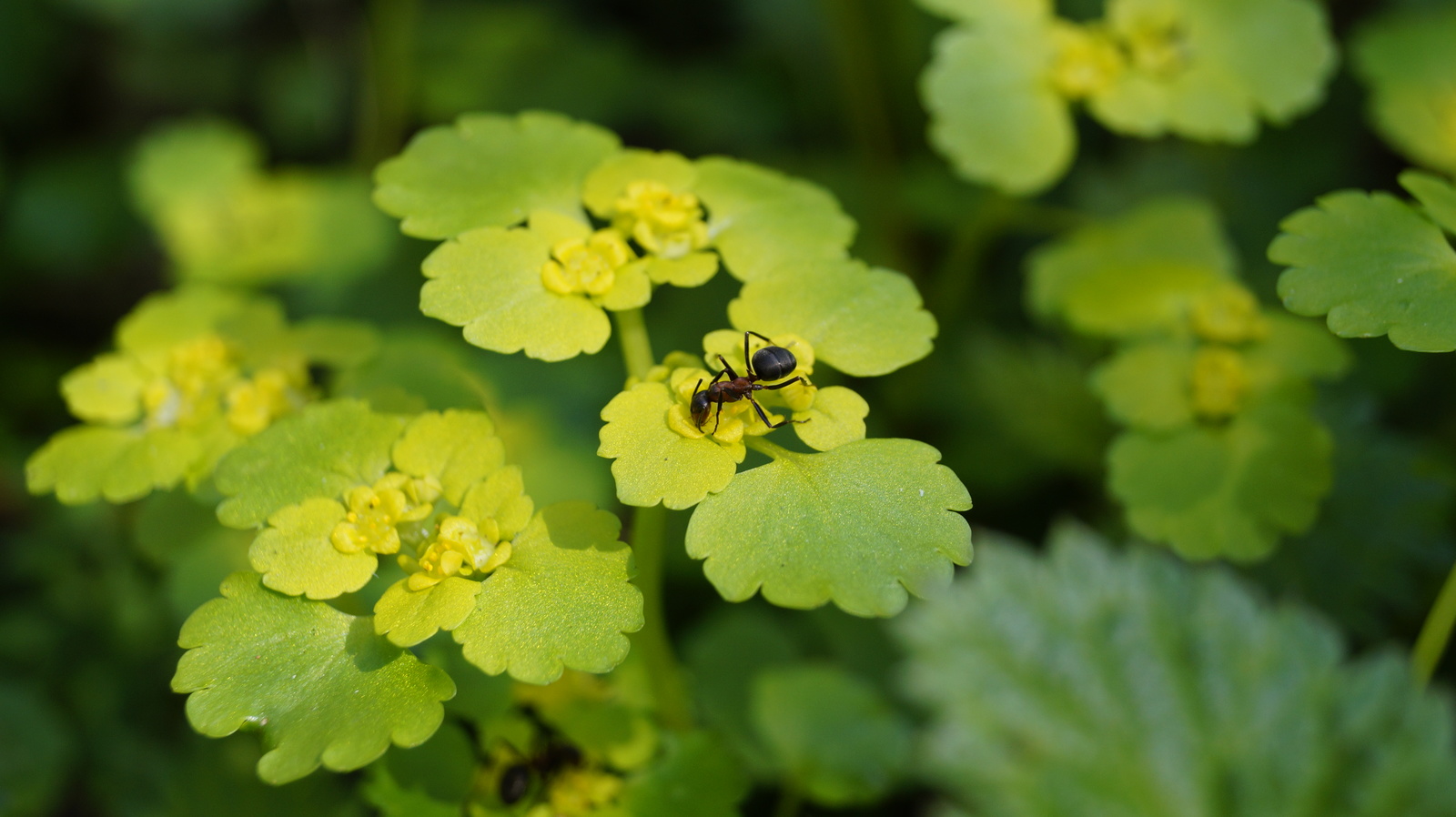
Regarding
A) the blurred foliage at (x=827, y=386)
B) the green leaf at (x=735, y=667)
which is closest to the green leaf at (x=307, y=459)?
the blurred foliage at (x=827, y=386)

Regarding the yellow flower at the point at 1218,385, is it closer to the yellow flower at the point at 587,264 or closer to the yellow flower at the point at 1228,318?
the yellow flower at the point at 1228,318

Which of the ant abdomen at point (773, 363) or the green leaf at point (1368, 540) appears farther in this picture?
the green leaf at point (1368, 540)

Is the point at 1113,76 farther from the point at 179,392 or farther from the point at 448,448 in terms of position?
the point at 179,392

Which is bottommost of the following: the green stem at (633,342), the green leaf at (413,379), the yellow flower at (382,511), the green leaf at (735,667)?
the green leaf at (735,667)

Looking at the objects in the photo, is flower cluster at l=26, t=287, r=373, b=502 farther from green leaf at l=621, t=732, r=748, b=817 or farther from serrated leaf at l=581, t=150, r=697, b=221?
green leaf at l=621, t=732, r=748, b=817

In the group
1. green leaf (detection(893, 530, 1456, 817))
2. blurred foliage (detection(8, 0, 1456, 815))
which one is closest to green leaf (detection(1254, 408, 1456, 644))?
blurred foliage (detection(8, 0, 1456, 815))

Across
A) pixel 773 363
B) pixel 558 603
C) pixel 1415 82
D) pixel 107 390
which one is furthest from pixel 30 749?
pixel 1415 82

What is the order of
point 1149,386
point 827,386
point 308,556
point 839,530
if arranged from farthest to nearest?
1. point 827,386
2. point 1149,386
3. point 308,556
4. point 839,530
